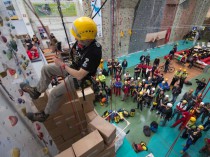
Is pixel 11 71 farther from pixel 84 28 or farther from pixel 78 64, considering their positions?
pixel 84 28

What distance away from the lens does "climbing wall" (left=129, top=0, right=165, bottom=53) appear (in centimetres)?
1012

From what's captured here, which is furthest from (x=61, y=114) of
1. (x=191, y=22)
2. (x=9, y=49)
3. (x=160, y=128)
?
(x=191, y=22)

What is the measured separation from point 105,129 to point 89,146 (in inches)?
17.6

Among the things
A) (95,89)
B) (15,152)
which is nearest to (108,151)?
(15,152)

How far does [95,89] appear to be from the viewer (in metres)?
6.34

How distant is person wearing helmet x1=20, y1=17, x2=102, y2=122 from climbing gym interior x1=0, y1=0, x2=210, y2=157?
14mm

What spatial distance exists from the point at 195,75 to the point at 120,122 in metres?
7.27

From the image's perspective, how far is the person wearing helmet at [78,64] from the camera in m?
1.73

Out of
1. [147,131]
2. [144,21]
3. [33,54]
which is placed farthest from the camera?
A: [144,21]

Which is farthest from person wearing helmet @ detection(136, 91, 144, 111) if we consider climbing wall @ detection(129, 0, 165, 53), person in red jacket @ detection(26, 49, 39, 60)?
climbing wall @ detection(129, 0, 165, 53)

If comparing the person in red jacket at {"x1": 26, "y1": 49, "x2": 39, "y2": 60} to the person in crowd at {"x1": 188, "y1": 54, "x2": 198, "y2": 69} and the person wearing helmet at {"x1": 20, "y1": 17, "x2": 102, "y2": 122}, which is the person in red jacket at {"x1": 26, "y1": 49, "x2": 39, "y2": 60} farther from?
the person in crowd at {"x1": 188, "y1": 54, "x2": 198, "y2": 69}

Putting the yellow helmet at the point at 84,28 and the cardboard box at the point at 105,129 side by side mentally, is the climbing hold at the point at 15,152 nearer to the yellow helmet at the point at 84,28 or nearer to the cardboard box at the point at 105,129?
the cardboard box at the point at 105,129

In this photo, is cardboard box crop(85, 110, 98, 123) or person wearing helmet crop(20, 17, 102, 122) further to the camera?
cardboard box crop(85, 110, 98, 123)

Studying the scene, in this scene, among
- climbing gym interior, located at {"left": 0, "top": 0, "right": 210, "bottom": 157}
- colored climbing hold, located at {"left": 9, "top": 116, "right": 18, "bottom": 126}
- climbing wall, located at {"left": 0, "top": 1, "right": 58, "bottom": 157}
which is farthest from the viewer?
climbing gym interior, located at {"left": 0, "top": 0, "right": 210, "bottom": 157}
